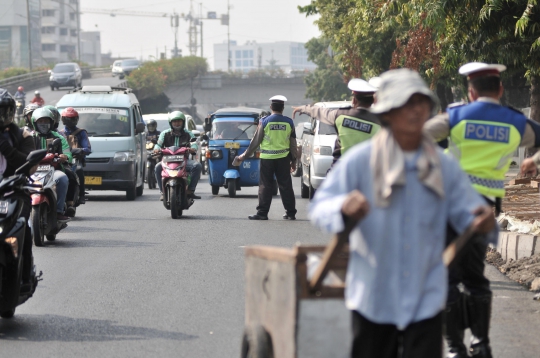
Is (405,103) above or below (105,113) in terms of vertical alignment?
above

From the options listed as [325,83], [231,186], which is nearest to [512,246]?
[231,186]

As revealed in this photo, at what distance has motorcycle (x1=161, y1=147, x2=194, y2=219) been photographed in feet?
53.1

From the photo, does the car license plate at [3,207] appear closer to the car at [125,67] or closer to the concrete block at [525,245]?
the concrete block at [525,245]

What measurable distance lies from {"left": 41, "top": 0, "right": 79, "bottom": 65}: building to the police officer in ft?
520

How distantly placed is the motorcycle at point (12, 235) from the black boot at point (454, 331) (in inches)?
120

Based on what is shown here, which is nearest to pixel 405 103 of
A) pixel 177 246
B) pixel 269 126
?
pixel 177 246

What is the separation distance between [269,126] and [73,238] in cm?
347

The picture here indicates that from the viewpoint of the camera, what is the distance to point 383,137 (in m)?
4.05

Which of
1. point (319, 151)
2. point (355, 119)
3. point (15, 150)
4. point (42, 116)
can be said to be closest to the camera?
point (15, 150)

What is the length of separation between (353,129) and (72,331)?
12.3ft

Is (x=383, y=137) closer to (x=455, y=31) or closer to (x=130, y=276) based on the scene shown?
(x=130, y=276)

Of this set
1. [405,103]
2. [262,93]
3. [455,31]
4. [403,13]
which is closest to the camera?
[405,103]

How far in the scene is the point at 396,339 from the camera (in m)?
4.18

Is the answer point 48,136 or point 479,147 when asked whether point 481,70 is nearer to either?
point 479,147
